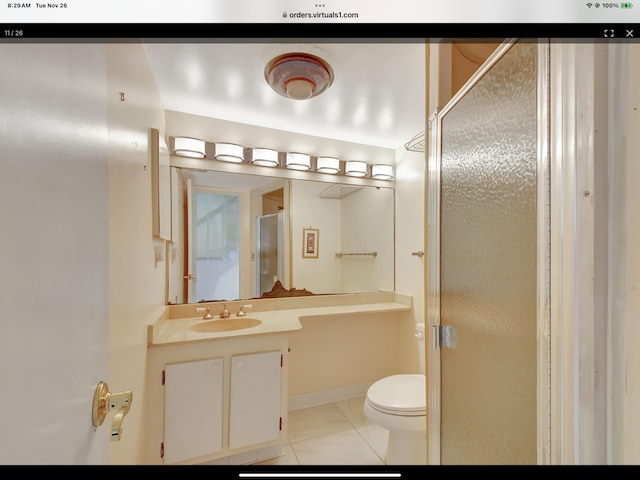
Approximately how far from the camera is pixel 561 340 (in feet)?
1.44

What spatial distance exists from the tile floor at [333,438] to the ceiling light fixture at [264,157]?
183cm

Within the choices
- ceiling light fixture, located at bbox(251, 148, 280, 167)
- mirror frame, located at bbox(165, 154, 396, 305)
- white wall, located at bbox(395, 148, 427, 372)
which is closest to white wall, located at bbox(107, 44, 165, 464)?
mirror frame, located at bbox(165, 154, 396, 305)

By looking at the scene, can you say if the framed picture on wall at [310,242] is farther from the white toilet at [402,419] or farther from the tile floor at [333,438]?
the tile floor at [333,438]

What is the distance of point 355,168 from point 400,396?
1.63m

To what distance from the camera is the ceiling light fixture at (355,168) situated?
2201mm

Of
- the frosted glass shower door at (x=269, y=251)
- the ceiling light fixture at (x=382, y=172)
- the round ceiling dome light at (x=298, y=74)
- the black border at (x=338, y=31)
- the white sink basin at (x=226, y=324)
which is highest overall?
the round ceiling dome light at (x=298, y=74)

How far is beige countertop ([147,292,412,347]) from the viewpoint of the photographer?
1.34 meters

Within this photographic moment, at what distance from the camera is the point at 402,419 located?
4.13 ft

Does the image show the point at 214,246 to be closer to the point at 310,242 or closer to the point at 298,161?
the point at 310,242

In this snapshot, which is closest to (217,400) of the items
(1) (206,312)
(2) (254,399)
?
(2) (254,399)

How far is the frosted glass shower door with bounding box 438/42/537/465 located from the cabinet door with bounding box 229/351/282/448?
0.87 m

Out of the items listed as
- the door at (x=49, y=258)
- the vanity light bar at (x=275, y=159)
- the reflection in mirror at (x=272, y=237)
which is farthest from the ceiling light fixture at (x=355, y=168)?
the door at (x=49, y=258)

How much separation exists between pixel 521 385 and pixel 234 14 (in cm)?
87
